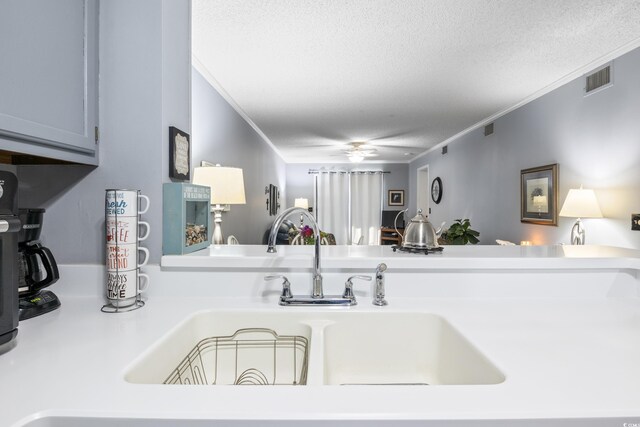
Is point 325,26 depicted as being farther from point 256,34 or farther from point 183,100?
point 183,100

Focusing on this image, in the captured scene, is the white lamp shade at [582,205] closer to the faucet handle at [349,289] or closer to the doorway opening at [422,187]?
the faucet handle at [349,289]

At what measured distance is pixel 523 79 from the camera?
3273mm

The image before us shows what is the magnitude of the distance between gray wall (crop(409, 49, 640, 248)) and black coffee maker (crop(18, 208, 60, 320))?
3423mm

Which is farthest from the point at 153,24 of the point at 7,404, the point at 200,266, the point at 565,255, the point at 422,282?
the point at 565,255

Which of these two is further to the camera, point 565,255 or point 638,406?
point 565,255

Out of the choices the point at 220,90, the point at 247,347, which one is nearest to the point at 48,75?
the point at 247,347

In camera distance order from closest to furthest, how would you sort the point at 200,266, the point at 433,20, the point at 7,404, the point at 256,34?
1. the point at 7,404
2. the point at 200,266
3. the point at 433,20
4. the point at 256,34

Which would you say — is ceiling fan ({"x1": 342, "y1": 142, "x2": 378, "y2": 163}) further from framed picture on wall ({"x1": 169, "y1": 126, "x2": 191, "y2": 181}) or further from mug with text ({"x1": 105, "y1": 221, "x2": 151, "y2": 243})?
mug with text ({"x1": 105, "y1": 221, "x2": 151, "y2": 243})

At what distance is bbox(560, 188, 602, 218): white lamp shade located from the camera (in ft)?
8.92

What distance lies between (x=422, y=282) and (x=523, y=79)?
2996 millimetres

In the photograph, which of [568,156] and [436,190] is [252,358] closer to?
[568,156]

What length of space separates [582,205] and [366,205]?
6.05 metres

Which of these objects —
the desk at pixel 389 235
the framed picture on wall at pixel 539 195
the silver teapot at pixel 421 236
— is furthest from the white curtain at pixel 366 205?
the silver teapot at pixel 421 236

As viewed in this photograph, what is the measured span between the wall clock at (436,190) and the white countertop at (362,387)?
592 cm
